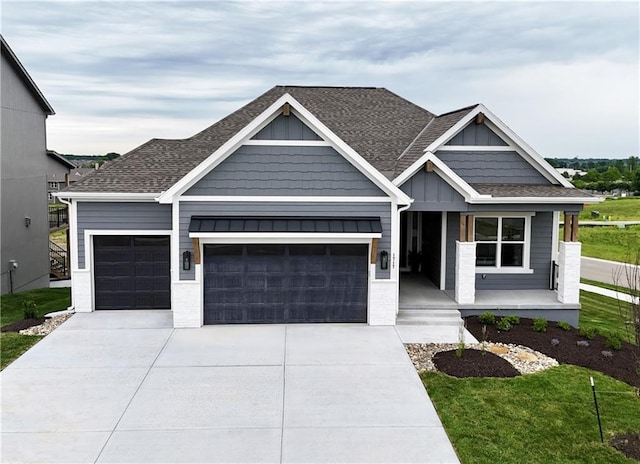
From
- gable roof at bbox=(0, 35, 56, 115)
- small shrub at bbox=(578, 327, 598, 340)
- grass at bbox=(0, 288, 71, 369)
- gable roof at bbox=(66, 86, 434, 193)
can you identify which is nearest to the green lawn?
gable roof at bbox=(66, 86, 434, 193)

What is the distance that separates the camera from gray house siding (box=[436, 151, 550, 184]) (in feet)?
49.1

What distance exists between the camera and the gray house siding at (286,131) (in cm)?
1258

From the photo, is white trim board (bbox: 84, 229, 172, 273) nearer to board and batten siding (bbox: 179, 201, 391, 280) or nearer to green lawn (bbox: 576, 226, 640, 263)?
board and batten siding (bbox: 179, 201, 391, 280)

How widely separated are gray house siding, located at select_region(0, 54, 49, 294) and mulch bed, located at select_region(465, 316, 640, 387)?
15314 mm

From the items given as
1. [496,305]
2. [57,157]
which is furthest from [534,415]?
[57,157]

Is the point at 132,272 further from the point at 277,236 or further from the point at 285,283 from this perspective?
the point at 277,236

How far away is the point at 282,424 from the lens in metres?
8.23

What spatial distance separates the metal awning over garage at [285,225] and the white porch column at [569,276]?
514cm

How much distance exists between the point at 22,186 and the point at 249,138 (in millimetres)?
11745

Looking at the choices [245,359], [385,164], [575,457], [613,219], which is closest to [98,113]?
[385,164]

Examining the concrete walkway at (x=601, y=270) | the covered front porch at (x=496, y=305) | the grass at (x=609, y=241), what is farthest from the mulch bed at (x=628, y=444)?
the grass at (x=609, y=241)

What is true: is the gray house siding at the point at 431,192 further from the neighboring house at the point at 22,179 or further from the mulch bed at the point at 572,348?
the neighboring house at the point at 22,179

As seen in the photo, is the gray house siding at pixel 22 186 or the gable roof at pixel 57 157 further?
the gable roof at pixel 57 157

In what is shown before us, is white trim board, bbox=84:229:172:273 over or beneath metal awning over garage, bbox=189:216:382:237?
beneath
